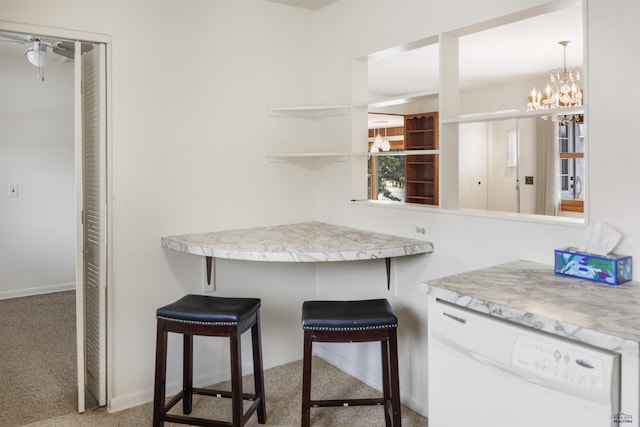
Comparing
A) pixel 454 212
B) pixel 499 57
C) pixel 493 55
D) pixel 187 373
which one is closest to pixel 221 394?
pixel 187 373

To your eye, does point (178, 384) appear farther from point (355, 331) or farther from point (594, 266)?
point (594, 266)

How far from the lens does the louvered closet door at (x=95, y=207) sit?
247cm

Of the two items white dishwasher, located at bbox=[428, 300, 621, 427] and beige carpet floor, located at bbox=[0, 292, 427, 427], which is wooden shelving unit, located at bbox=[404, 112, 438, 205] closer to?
beige carpet floor, located at bbox=[0, 292, 427, 427]

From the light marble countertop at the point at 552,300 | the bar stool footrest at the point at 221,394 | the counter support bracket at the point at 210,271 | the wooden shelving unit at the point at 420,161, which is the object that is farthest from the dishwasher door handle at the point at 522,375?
the wooden shelving unit at the point at 420,161

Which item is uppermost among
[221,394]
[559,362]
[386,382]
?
[559,362]

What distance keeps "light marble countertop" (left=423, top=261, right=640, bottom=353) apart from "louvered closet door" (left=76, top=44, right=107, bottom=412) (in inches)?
68.8

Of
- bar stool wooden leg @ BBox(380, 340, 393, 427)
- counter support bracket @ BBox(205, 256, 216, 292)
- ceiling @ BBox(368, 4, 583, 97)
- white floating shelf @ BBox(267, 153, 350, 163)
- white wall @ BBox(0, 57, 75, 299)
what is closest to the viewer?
bar stool wooden leg @ BBox(380, 340, 393, 427)

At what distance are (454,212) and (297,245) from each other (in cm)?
77

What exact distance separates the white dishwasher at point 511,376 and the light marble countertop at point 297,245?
60cm

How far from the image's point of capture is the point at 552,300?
149 centimetres

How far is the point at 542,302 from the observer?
1.46m

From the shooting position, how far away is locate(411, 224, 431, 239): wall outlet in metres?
2.45

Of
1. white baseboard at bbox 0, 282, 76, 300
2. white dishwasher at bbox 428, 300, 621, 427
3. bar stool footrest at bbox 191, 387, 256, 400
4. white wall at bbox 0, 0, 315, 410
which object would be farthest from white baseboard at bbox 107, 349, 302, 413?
white baseboard at bbox 0, 282, 76, 300

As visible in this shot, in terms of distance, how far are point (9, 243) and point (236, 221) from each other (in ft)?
10.3
